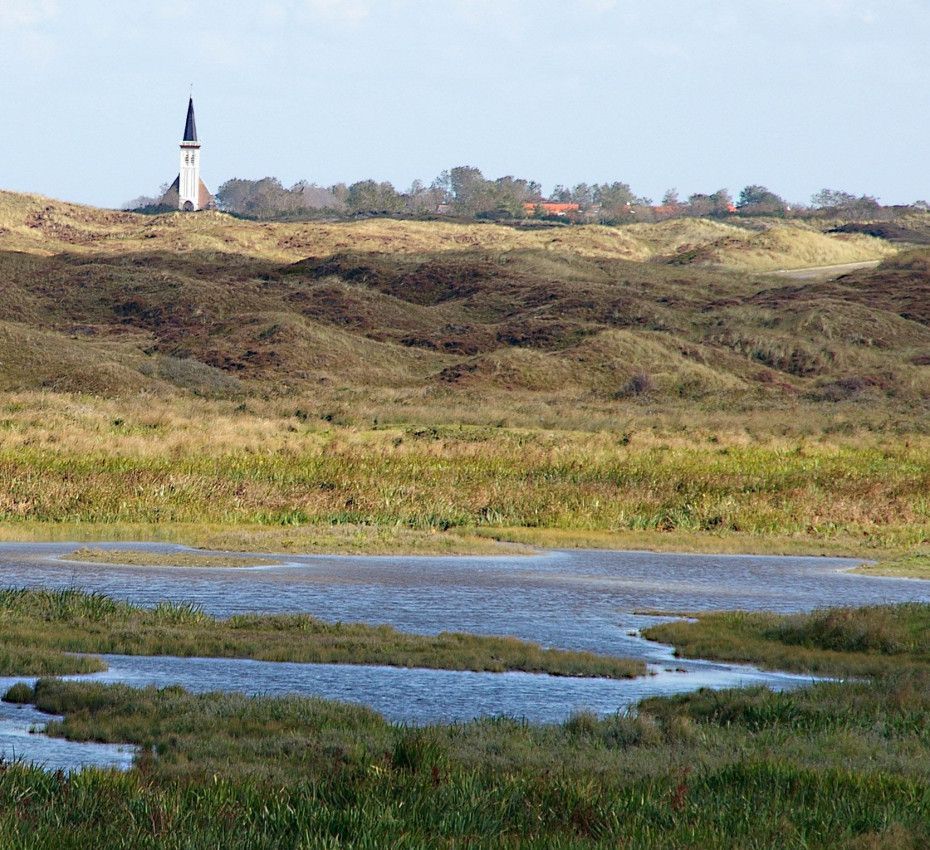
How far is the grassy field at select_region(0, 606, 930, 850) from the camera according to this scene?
7.34m

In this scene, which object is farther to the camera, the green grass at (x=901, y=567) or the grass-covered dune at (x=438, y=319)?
the grass-covered dune at (x=438, y=319)

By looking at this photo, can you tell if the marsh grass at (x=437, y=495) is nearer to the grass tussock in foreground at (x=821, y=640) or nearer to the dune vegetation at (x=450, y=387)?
the dune vegetation at (x=450, y=387)

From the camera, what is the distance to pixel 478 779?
867 cm

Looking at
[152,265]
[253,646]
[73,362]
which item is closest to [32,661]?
[253,646]

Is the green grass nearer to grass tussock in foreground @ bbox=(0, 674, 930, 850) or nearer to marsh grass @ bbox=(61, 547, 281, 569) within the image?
marsh grass @ bbox=(61, 547, 281, 569)

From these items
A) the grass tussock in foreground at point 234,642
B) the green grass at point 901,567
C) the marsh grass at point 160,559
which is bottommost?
the marsh grass at point 160,559

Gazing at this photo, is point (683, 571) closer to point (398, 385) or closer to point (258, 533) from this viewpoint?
point (258, 533)

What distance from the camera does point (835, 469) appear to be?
3931 cm

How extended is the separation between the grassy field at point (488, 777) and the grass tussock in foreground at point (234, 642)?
2206mm

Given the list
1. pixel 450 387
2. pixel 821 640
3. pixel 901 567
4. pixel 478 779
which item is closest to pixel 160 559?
pixel 821 640

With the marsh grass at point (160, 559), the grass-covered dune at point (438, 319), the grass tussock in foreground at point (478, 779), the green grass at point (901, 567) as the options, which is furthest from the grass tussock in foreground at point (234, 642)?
the grass-covered dune at point (438, 319)

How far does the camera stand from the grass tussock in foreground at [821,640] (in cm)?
1541

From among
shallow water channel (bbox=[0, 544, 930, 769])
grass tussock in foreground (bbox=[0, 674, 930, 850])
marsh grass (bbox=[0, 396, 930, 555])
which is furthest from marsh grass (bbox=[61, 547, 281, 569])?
grass tussock in foreground (bbox=[0, 674, 930, 850])

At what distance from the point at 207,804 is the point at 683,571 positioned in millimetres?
18266
